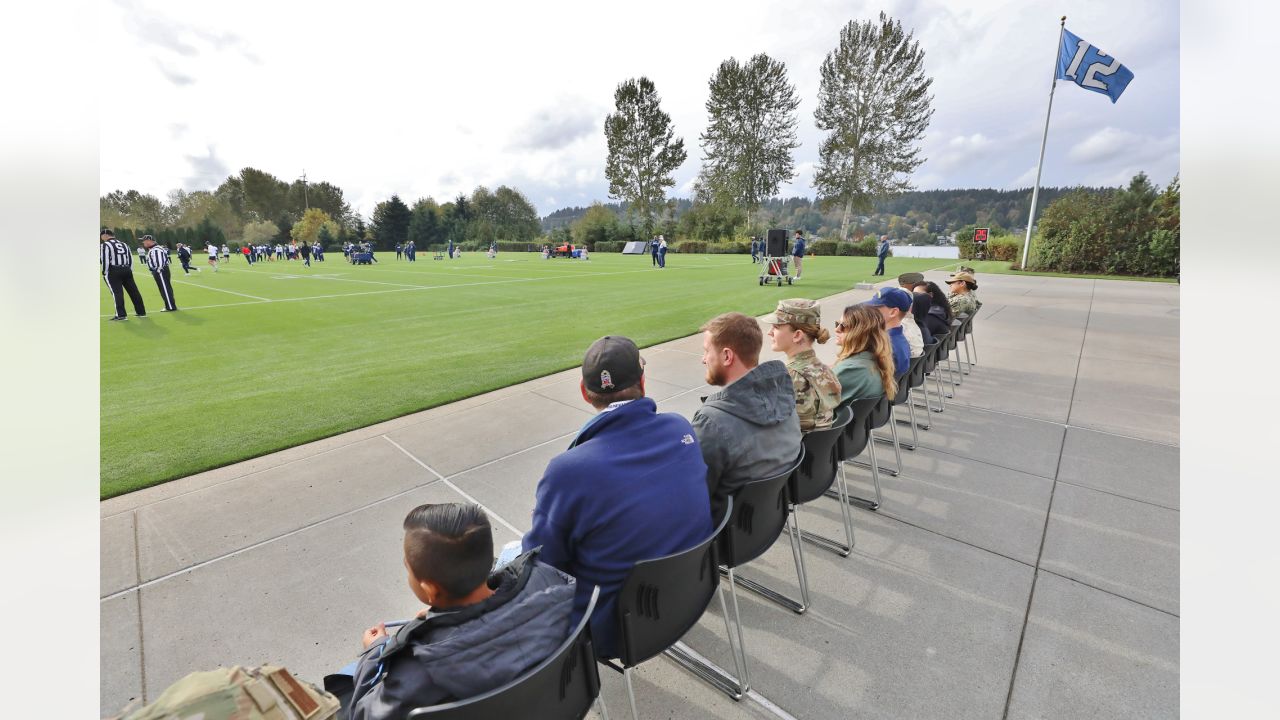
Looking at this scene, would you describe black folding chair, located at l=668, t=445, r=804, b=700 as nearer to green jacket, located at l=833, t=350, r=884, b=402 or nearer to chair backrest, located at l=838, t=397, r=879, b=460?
chair backrest, located at l=838, t=397, r=879, b=460

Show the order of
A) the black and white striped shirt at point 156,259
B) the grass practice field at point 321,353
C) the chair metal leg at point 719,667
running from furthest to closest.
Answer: the black and white striped shirt at point 156,259 < the grass practice field at point 321,353 < the chair metal leg at point 719,667

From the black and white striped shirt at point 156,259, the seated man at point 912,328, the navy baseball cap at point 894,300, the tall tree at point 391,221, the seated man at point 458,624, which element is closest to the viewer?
the seated man at point 458,624

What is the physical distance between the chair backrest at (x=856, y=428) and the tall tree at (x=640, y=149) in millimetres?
59907

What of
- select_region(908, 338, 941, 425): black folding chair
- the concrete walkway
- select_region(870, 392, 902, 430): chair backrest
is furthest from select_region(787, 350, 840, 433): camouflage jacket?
select_region(908, 338, 941, 425): black folding chair

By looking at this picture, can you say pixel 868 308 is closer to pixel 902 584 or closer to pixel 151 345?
pixel 902 584

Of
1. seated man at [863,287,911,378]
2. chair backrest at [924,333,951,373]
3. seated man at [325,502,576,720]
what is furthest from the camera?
chair backrest at [924,333,951,373]

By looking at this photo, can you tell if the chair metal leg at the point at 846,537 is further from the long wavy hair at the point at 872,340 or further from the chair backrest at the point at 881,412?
the long wavy hair at the point at 872,340

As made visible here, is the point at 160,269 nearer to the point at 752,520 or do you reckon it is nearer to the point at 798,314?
the point at 798,314

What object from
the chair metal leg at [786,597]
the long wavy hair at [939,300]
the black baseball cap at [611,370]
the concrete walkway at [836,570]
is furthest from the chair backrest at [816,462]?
the long wavy hair at [939,300]

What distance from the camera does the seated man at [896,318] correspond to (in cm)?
444

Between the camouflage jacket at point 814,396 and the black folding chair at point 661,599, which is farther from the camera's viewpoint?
the camouflage jacket at point 814,396

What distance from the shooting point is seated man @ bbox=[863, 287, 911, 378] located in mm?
4438

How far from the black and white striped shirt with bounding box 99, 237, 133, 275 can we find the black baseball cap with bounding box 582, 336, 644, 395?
14.1m

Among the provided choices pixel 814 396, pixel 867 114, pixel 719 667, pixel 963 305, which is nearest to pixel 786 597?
pixel 719 667
